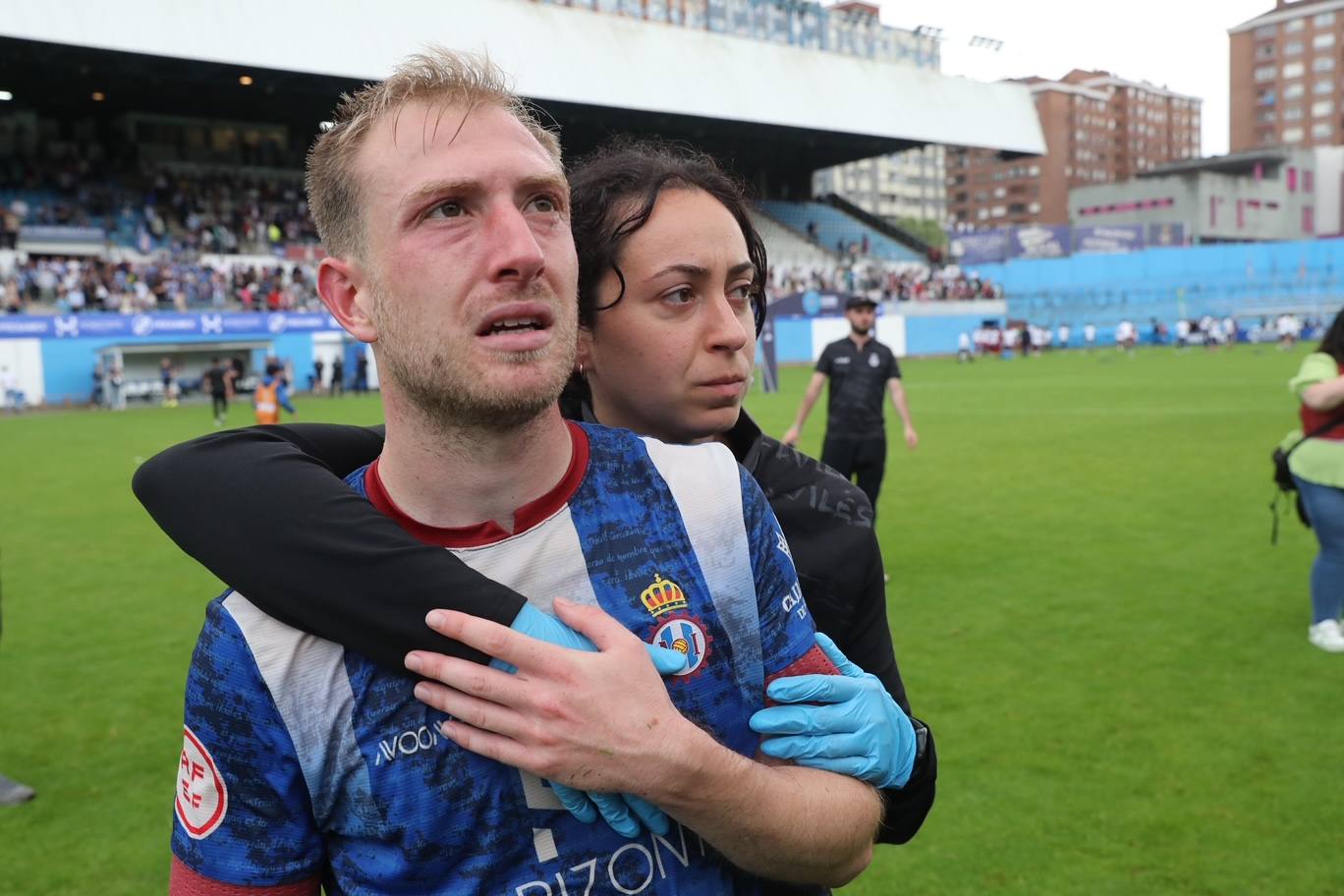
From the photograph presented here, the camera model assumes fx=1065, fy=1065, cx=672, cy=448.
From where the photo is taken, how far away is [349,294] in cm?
177

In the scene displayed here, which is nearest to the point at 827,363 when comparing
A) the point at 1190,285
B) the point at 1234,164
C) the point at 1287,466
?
the point at 1287,466

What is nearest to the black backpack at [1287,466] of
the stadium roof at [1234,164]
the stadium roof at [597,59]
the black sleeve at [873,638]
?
the black sleeve at [873,638]

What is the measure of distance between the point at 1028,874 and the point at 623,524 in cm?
316

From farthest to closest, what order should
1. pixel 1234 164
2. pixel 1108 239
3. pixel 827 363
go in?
1. pixel 1234 164
2. pixel 1108 239
3. pixel 827 363

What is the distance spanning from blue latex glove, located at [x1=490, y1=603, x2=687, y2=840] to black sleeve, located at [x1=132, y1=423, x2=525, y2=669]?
29mm

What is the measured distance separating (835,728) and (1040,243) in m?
68.2

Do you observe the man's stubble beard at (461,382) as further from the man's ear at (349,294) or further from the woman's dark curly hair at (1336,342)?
the woman's dark curly hair at (1336,342)

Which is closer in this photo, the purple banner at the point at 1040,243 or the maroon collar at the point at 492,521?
the maroon collar at the point at 492,521

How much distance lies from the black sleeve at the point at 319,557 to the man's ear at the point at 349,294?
0.79ft

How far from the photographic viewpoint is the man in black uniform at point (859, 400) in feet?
30.0

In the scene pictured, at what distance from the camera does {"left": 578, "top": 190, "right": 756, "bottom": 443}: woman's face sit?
7.38 ft

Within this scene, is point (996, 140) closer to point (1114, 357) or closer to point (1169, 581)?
point (1114, 357)

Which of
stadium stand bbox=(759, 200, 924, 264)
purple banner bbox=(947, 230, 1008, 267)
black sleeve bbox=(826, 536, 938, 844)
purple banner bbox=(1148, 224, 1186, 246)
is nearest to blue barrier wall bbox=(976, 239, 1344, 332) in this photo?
purple banner bbox=(947, 230, 1008, 267)

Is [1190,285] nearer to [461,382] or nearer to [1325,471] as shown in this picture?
[1325,471]
